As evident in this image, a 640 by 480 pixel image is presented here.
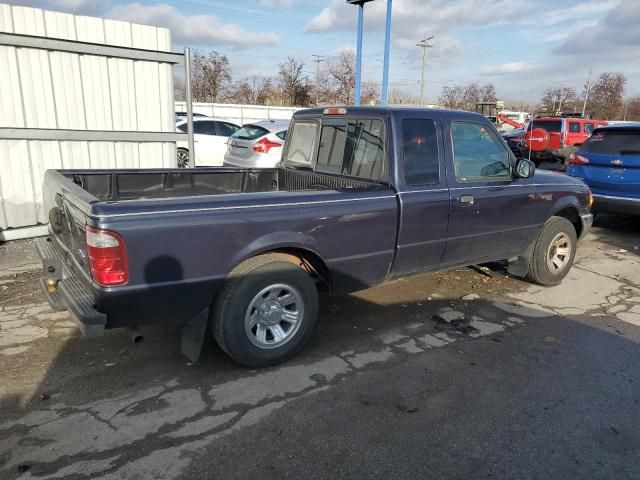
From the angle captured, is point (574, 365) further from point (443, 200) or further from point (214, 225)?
point (214, 225)

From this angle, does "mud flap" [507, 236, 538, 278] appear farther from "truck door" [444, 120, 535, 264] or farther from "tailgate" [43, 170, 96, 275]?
"tailgate" [43, 170, 96, 275]

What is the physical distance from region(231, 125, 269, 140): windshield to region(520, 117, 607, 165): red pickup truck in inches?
399

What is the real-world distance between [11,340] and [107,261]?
1.82 metres

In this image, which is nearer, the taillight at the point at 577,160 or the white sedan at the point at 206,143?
the taillight at the point at 577,160

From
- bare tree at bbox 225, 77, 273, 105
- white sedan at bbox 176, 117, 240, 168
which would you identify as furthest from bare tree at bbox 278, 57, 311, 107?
white sedan at bbox 176, 117, 240, 168

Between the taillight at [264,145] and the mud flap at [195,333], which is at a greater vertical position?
the taillight at [264,145]

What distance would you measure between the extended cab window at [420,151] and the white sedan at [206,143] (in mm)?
9992

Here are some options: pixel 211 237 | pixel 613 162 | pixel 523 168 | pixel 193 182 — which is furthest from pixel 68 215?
pixel 613 162

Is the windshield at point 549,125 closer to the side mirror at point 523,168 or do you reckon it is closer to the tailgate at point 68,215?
the side mirror at point 523,168

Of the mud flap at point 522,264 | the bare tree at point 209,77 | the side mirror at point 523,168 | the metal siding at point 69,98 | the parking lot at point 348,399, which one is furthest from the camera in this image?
the bare tree at point 209,77

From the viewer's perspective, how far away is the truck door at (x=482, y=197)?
14.3ft

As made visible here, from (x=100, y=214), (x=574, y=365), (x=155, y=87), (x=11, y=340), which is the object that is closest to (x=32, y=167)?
(x=155, y=87)

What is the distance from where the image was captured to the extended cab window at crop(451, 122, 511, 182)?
441 cm

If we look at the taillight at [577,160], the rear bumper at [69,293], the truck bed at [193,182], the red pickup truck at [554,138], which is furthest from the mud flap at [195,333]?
the red pickup truck at [554,138]
